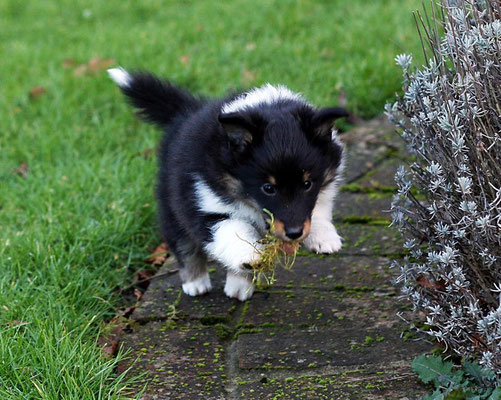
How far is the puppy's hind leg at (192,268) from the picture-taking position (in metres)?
3.73

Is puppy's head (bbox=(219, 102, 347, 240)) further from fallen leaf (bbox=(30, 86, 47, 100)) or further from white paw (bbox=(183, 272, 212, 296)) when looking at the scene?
fallen leaf (bbox=(30, 86, 47, 100))

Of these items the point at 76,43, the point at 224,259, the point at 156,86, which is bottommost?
the point at 76,43

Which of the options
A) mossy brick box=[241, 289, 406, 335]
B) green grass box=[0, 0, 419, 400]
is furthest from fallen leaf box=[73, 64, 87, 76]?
mossy brick box=[241, 289, 406, 335]

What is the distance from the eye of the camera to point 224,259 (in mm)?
3252

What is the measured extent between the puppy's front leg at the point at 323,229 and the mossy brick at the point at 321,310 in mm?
320

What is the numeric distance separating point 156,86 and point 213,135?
31.3 inches

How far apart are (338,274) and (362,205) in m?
0.80

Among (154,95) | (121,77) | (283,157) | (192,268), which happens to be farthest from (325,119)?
(121,77)

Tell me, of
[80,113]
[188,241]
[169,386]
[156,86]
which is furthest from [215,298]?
[80,113]

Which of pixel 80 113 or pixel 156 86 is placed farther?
pixel 80 113

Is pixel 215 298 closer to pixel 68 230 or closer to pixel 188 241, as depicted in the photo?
pixel 188 241

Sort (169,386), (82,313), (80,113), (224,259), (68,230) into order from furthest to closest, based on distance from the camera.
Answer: (80,113) → (68,230) → (82,313) → (224,259) → (169,386)

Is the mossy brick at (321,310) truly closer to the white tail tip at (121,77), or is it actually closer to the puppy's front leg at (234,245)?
the puppy's front leg at (234,245)

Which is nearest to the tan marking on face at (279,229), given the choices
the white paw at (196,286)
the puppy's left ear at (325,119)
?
the puppy's left ear at (325,119)
